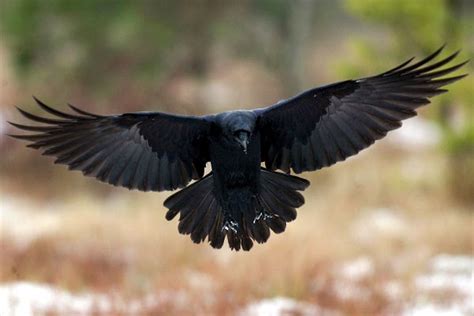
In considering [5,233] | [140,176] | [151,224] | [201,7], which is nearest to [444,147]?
[151,224]

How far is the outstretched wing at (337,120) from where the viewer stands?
4398 mm

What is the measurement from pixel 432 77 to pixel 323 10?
19042mm

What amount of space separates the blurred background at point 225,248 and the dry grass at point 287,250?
28 millimetres

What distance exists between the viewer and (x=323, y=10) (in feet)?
75.5

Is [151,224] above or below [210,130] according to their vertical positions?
above

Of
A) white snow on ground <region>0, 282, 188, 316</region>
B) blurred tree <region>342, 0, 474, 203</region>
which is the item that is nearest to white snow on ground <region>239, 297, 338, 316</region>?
white snow on ground <region>0, 282, 188, 316</region>

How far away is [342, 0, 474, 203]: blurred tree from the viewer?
41.1 feet

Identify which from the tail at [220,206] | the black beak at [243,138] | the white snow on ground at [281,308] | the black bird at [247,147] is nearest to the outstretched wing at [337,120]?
the black bird at [247,147]

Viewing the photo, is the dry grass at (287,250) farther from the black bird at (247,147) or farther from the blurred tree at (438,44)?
the black bird at (247,147)

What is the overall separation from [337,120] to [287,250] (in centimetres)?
426

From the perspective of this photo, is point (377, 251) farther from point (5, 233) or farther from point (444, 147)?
point (5, 233)

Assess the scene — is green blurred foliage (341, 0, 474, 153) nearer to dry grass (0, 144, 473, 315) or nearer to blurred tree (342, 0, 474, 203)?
blurred tree (342, 0, 474, 203)

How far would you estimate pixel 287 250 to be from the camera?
8.69 metres

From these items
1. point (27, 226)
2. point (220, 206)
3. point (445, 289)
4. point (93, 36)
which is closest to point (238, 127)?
point (220, 206)
